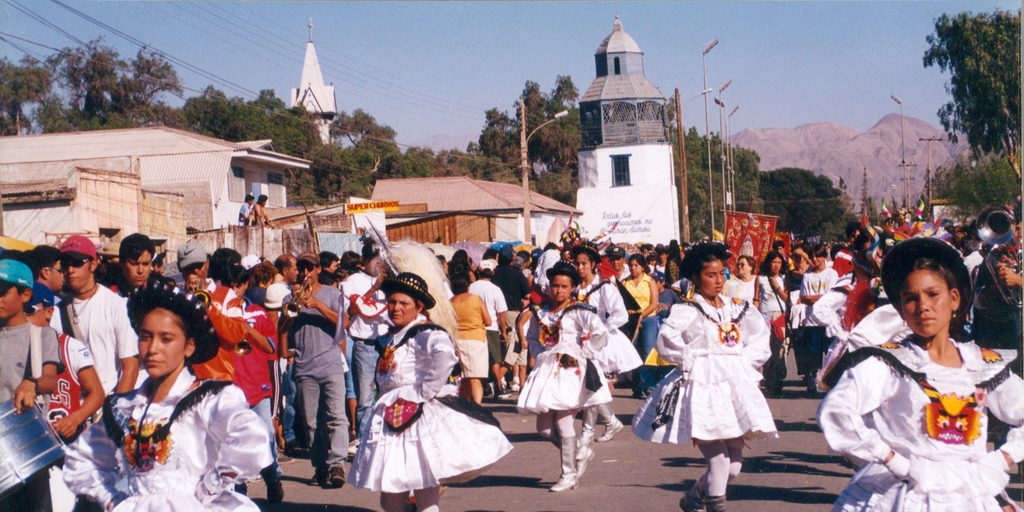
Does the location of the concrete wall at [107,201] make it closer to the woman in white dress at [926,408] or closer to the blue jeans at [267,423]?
the blue jeans at [267,423]

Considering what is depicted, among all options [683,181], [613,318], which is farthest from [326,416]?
[683,181]

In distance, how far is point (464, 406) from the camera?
5.28 metres

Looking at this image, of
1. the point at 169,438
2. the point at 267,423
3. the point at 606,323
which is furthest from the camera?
the point at 606,323

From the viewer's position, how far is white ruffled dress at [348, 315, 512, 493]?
4.98 m

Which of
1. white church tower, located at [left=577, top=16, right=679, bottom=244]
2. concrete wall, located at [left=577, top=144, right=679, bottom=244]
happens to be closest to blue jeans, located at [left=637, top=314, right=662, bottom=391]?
white church tower, located at [left=577, top=16, right=679, bottom=244]

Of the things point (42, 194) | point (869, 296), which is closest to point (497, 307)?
point (869, 296)

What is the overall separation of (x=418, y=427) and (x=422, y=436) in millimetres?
61

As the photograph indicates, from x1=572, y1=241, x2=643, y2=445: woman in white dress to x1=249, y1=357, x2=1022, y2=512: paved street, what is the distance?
0.37m

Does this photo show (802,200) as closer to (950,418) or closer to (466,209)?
(466,209)

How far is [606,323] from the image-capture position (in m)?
8.43

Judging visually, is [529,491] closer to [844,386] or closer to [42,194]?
[844,386]

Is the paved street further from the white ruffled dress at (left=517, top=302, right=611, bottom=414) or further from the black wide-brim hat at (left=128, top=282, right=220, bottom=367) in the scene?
the black wide-brim hat at (left=128, top=282, right=220, bottom=367)

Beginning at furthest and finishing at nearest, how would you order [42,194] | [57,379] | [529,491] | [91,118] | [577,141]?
1. [577,141]
2. [91,118]
3. [42,194]
4. [529,491]
5. [57,379]

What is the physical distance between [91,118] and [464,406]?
48512 millimetres
